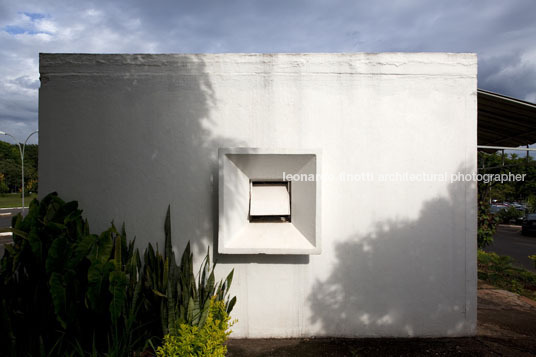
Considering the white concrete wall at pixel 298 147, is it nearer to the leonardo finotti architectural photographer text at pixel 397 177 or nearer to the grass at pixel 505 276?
the leonardo finotti architectural photographer text at pixel 397 177

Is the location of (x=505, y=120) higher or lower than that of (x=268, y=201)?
higher

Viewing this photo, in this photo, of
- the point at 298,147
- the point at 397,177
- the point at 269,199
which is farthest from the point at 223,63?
the point at 397,177

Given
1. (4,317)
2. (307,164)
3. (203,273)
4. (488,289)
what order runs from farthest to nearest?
(488,289), (307,164), (203,273), (4,317)

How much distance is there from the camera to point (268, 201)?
3139 millimetres

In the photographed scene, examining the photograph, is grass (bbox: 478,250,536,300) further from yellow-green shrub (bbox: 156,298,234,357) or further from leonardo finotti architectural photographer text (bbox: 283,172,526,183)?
yellow-green shrub (bbox: 156,298,234,357)

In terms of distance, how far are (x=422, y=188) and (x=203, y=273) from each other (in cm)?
246

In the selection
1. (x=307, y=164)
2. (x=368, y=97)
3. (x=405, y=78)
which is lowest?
(x=307, y=164)

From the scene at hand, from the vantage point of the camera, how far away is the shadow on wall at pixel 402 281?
3055mm

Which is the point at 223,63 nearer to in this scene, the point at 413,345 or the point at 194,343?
the point at 194,343

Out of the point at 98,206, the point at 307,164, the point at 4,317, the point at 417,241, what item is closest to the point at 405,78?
the point at 307,164

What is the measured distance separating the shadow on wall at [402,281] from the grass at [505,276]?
251 centimetres

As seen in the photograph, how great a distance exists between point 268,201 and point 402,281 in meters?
1.66

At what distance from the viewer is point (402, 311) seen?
10.1 ft

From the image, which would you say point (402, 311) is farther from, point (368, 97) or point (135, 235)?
point (135, 235)
